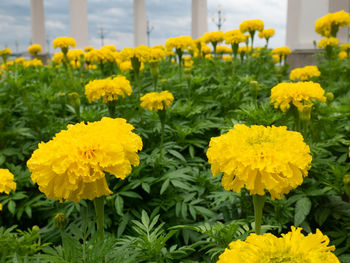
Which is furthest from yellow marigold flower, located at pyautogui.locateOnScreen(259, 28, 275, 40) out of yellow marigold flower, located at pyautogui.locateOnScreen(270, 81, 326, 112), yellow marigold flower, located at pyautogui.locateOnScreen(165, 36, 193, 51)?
yellow marigold flower, located at pyautogui.locateOnScreen(270, 81, 326, 112)

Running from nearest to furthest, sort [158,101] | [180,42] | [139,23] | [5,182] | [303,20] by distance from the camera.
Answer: [5,182]
[158,101]
[180,42]
[303,20]
[139,23]

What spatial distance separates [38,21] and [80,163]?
11.7 meters

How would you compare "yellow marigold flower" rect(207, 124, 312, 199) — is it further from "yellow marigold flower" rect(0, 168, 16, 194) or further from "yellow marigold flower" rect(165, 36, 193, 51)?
"yellow marigold flower" rect(165, 36, 193, 51)

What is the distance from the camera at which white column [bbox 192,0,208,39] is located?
11883 mm

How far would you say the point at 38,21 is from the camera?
1095 centimetres

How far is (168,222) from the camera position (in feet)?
5.16

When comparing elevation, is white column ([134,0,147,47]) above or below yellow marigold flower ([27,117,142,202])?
above

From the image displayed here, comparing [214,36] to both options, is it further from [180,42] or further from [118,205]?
[118,205]

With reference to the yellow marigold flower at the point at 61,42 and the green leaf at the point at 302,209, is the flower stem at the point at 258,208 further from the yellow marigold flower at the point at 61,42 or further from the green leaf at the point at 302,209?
the yellow marigold flower at the point at 61,42

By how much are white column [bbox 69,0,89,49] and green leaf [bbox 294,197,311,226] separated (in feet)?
27.8

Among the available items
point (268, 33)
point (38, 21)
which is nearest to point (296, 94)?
point (268, 33)

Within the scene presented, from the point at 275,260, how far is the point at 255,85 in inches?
47.6

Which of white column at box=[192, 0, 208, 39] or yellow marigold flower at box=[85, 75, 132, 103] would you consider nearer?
yellow marigold flower at box=[85, 75, 132, 103]

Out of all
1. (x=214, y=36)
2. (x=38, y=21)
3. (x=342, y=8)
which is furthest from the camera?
(x=38, y=21)
